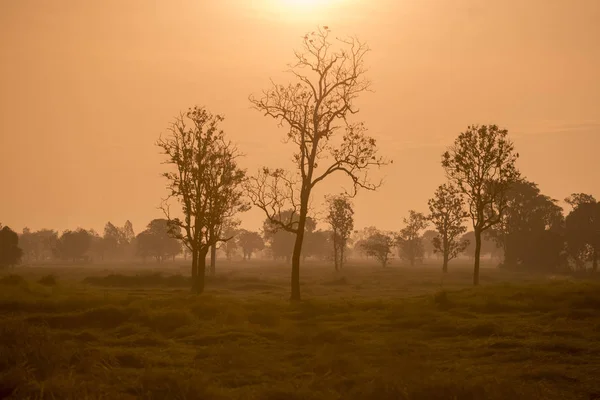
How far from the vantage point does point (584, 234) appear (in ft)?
341

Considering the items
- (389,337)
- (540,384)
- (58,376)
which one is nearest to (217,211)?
(389,337)

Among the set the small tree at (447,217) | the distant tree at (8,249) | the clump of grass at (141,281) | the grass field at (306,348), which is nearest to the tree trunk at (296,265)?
the grass field at (306,348)

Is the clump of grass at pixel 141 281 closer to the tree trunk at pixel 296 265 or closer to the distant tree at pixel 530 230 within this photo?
the tree trunk at pixel 296 265

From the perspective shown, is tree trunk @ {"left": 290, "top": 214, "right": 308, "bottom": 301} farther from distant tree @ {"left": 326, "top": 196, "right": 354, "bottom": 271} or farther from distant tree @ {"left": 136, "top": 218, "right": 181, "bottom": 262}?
distant tree @ {"left": 136, "top": 218, "right": 181, "bottom": 262}

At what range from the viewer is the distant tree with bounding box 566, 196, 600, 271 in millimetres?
102131

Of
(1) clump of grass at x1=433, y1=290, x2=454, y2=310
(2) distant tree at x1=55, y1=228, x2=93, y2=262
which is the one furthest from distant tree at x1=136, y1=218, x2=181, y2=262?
(1) clump of grass at x1=433, y1=290, x2=454, y2=310

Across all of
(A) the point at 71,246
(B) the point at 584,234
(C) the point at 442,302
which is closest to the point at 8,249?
(A) the point at 71,246

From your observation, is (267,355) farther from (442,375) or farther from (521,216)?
(521,216)

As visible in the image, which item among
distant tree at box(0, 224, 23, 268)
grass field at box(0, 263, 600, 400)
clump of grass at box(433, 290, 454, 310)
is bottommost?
grass field at box(0, 263, 600, 400)

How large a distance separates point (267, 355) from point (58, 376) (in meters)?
6.87

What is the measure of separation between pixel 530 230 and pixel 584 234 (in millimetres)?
10082

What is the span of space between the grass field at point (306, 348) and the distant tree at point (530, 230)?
75753 mm

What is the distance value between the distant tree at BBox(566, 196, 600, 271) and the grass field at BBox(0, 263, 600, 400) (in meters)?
79.4

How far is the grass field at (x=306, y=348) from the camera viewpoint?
46.2 feet
